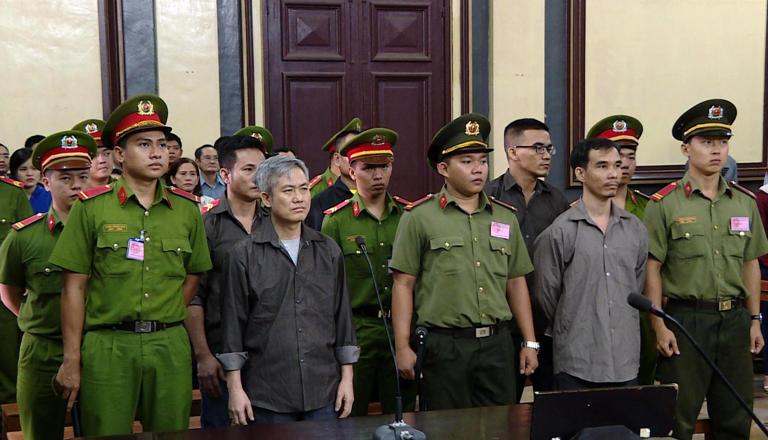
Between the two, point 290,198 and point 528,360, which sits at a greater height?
point 290,198

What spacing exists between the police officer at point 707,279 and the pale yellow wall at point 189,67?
319cm

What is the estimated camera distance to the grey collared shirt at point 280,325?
8.89ft

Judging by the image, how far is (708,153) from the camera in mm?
3516

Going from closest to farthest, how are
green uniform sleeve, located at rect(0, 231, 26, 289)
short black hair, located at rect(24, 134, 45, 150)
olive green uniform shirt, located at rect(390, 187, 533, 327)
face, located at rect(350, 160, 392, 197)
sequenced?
olive green uniform shirt, located at rect(390, 187, 533, 327) < green uniform sleeve, located at rect(0, 231, 26, 289) < face, located at rect(350, 160, 392, 197) < short black hair, located at rect(24, 134, 45, 150)

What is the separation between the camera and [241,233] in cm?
335

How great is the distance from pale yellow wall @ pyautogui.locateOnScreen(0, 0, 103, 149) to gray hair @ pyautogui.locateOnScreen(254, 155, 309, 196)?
3.10 m

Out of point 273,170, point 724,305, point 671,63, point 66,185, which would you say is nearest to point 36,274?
point 66,185

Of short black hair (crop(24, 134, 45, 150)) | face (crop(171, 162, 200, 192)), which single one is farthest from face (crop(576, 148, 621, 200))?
short black hair (crop(24, 134, 45, 150))

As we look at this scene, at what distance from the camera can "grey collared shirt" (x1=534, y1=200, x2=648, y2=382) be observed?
3.18m

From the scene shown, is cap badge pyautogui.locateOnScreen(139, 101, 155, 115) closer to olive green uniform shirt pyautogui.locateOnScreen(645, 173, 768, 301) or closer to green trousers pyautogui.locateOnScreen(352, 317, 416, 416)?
green trousers pyautogui.locateOnScreen(352, 317, 416, 416)

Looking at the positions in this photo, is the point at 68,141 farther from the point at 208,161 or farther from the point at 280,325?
the point at 208,161

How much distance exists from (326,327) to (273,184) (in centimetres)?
48

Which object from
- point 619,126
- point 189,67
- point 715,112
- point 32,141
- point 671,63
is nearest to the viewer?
point 715,112

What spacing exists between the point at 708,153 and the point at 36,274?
102 inches
